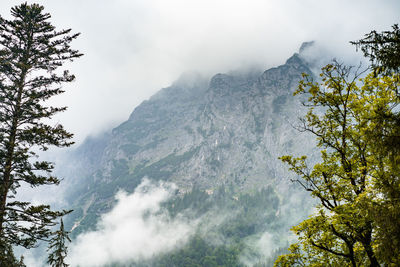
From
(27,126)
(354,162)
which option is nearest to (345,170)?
(354,162)

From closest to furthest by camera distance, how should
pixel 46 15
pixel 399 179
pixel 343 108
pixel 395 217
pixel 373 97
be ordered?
pixel 395 217 < pixel 399 179 < pixel 373 97 < pixel 343 108 < pixel 46 15

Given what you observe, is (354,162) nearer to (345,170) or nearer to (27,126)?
(345,170)

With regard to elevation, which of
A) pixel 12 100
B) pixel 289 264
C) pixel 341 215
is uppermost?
pixel 12 100

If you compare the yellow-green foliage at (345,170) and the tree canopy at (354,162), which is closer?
the tree canopy at (354,162)

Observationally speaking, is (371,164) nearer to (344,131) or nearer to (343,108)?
(344,131)

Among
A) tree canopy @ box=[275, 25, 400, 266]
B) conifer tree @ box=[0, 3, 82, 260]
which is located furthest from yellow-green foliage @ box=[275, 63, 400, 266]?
conifer tree @ box=[0, 3, 82, 260]

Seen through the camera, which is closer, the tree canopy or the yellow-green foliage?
the tree canopy

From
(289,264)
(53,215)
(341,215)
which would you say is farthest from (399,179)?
(53,215)

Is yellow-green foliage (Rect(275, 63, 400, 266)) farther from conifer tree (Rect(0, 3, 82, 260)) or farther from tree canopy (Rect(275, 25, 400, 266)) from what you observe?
conifer tree (Rect(0, 3, 82, 260))

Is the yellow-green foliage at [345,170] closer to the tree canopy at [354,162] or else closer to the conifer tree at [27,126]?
the tree canopy at [354,162]

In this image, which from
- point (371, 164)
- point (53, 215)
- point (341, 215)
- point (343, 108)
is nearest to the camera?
point (341, 215)

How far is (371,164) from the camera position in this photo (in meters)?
11.7

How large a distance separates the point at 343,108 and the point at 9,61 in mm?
19870

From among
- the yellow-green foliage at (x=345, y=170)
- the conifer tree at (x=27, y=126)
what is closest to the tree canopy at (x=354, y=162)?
the yellow-green foliage at (x=345, y=170)
